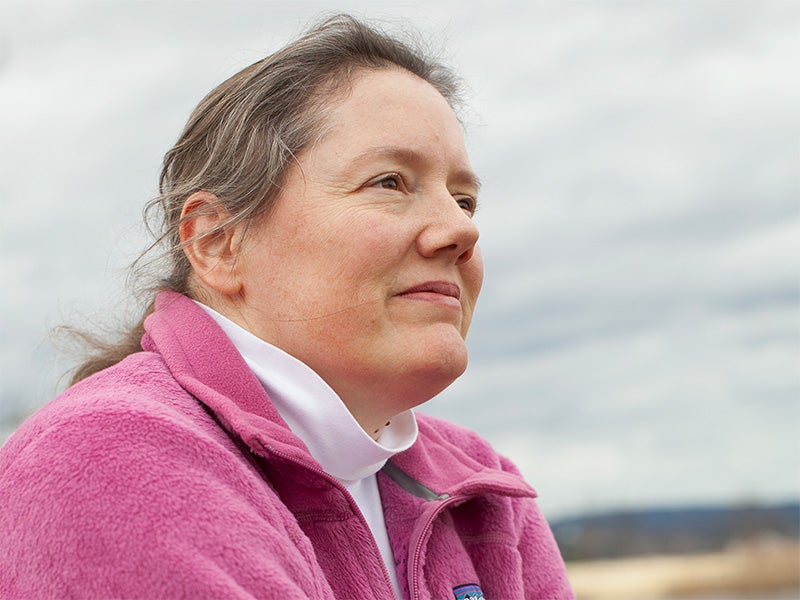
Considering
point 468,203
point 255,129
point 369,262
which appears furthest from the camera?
point 468,203

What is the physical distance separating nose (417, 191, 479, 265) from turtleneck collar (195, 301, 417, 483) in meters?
0.42

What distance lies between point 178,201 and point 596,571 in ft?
24.4

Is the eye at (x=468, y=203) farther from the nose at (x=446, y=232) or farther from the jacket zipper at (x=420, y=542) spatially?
the jacket zipper at (x=420, y=542)

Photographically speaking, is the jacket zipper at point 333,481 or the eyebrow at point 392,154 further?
the eyebrow at point 392,154

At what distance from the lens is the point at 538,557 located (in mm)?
3086

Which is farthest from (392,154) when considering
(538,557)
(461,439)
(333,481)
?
(538,557)

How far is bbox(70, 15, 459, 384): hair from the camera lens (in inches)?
106

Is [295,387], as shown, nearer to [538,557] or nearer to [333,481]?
[333,481]

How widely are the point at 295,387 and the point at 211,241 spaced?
0.48 meters

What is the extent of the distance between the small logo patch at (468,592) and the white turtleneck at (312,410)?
0.16 m

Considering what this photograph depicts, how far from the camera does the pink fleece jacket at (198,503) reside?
1.97 metres

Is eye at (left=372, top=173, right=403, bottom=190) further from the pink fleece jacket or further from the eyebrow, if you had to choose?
the pink fleece jacket

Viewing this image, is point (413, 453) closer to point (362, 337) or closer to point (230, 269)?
point (362, 337)

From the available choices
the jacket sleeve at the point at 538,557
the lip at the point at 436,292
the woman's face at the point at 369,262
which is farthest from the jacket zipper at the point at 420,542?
the lip at the point at 436,292
